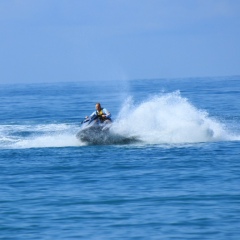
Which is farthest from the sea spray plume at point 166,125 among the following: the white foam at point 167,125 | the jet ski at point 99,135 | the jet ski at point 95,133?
the jet ski at point 95,133

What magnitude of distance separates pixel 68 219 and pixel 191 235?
3127mm

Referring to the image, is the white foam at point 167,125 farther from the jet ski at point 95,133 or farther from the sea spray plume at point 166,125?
the jet ski at point 95,133

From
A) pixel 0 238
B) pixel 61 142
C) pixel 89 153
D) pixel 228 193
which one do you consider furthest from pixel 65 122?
pixel 0 238

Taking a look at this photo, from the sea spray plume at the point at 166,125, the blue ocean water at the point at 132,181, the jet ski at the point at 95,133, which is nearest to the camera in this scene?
the blue ocean water at the point at 132,181

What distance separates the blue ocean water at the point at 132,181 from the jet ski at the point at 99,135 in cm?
27

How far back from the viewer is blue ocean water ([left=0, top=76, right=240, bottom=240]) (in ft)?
63.0

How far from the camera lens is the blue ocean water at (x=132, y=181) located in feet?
63.0

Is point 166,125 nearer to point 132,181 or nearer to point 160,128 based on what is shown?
point 160,128

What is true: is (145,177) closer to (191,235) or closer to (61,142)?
(191,235)

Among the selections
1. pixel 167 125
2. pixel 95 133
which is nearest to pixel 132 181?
pixel 95 133

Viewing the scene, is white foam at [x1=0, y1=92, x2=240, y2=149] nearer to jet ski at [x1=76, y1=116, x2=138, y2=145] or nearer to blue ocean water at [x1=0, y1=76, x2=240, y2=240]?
blue ocean water at [x1=0, y1=76, x2=240, y2=240]

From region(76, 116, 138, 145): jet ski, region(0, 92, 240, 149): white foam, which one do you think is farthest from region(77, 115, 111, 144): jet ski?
region(0, 92, 240, 149): white foam

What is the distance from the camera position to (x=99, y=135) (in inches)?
1330

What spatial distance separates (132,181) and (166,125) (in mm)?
10508
